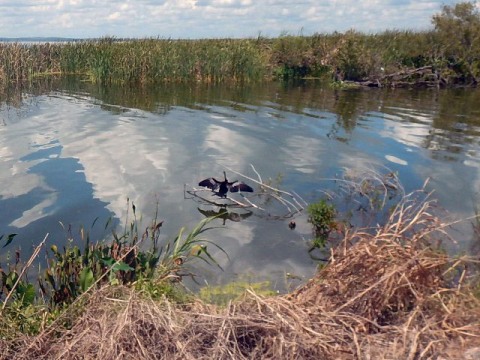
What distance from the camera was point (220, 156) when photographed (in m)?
A: 11.7

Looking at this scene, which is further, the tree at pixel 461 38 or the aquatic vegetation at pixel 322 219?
the tree at pixel 461 38

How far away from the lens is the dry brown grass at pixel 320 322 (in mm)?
3676

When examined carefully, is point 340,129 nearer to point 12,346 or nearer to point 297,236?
point 297,236

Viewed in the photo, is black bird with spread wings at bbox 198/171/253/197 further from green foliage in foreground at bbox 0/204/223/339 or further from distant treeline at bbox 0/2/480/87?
distant treeline at bbox 0/2/480/87

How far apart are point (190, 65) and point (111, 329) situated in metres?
22.8

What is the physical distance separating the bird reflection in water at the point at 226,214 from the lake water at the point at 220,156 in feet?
0.24

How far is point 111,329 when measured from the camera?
12.6ft

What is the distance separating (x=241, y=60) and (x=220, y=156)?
1611 centimetres

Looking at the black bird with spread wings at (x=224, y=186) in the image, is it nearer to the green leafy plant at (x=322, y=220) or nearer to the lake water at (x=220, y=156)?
the lake water at (x=220, y=156)

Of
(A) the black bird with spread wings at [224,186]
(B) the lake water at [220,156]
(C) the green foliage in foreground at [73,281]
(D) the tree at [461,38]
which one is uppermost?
(D) the tree at [461,38]

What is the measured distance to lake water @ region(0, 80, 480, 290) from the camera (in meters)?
7.57

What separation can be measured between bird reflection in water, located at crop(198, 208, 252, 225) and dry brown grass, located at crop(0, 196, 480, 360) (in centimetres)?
357

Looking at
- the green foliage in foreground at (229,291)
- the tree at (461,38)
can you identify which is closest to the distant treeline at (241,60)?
the tree at (461,38)

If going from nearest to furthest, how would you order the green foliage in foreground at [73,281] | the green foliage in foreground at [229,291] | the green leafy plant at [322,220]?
the green foliage in foreground at [73,281] → the green foliage in foreground at [229,291] → the green leafy plant at [322,220]
